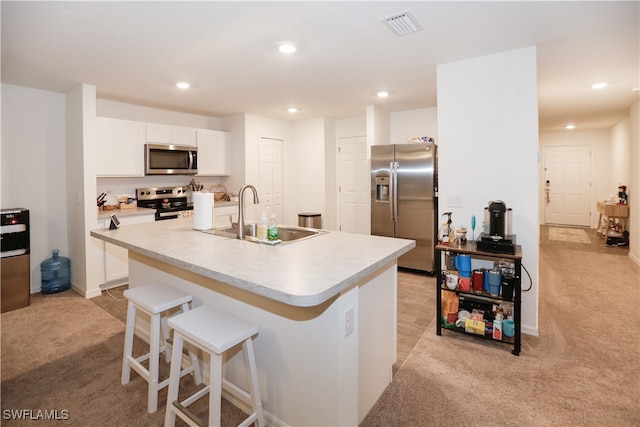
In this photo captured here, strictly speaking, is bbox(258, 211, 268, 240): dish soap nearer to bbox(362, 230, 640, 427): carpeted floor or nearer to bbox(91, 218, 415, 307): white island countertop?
bbox(91, 218, 415, 307): white island countertop

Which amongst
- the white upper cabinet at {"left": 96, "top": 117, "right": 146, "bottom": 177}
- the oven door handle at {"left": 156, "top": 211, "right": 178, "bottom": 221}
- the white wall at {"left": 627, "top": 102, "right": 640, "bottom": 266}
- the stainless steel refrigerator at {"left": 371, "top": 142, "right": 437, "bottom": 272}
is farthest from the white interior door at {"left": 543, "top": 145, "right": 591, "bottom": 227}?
the white upper cabinet at {"left": 96, "top": 117, "right": 146, "bottom": 177}

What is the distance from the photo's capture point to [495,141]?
2828 millimetres

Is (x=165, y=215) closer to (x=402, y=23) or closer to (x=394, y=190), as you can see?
(x=394, y=190)

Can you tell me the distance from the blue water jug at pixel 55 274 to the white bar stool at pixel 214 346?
3073 millimetres

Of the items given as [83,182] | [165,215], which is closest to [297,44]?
[83,182]

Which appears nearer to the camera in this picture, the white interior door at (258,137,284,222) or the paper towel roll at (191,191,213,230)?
the paper towel roll at (191,191,213,230)

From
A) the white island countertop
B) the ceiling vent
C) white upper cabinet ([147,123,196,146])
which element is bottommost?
the white island countertop

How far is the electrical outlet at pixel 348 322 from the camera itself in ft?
4.90

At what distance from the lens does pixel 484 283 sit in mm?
2637

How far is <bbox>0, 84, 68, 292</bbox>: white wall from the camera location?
355 centimetres

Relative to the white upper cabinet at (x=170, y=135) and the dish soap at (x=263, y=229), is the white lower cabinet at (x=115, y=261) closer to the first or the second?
the white upper cabinet at (x=170, y=135)

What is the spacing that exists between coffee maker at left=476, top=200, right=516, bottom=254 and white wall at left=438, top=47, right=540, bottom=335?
0.18m

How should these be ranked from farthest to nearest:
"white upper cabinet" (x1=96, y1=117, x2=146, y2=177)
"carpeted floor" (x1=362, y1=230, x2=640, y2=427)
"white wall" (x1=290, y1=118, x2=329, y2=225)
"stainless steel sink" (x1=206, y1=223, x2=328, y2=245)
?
1. "white wall" (x1=290, y1=118, x2=329, y2=225)
2. "white upper cabinet" (x1=96, y1=117, x2=146, y2=177)
3. "stainless steel sink" (x1=206, y1=223, x2=328, y2=245)
4. "carpeted floor" (x1=362, y1=230, x2=640, y2=427)

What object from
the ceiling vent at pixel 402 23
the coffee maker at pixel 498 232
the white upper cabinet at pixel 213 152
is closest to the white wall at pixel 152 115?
the white upper cabinet at pixel 213 152
